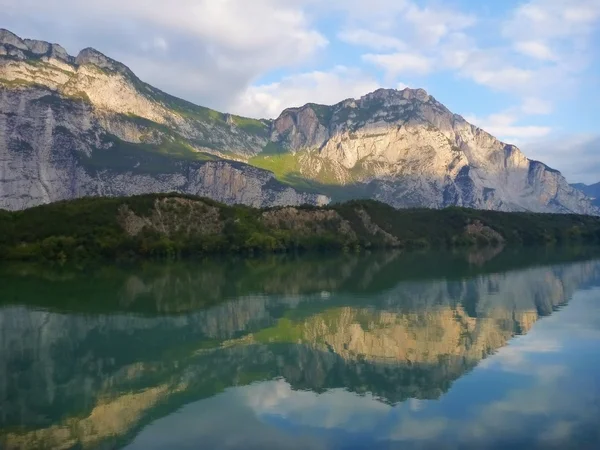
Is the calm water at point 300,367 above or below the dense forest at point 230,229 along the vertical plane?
below

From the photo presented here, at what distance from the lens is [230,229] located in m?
104

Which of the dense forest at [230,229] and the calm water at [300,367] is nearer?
the calm water at [300,367]

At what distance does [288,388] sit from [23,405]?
9577 millimetres

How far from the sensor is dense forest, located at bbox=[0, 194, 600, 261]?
85875 millimetres

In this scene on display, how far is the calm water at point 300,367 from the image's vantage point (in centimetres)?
1755

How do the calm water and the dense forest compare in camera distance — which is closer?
the calm water

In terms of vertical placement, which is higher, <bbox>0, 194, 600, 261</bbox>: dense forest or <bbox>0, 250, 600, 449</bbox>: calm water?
<bbox>0, 194, 600, 261</bbox>: dense forest

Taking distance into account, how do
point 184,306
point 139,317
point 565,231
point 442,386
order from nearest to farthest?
point 442,386 < point 139,317 < point 184,306 < point 565,231

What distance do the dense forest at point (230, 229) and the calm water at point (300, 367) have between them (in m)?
36.0

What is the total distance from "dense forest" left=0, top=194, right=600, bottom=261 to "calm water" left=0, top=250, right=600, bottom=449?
36.0 m

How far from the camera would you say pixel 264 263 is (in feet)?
266

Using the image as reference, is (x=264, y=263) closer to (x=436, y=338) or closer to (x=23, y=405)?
(x=436, y=338)

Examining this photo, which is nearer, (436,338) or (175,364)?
(175,364)

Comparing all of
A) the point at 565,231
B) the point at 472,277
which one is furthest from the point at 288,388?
the point at 565,231
